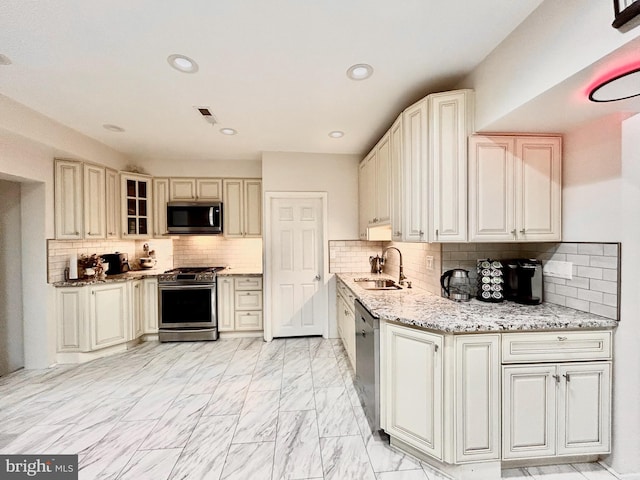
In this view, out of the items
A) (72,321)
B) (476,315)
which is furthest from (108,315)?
(476,315)

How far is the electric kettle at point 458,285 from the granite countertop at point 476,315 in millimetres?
54

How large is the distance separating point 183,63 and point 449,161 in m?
1.94

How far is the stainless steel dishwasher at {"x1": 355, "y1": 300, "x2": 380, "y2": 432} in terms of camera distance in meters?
1.94

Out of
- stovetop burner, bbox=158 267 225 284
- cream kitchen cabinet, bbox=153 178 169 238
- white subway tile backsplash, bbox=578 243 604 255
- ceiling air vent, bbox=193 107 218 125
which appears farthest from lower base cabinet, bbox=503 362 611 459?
cream kitchen cabinet, bbox=153 178 169 238

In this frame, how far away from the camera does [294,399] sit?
2479 mm

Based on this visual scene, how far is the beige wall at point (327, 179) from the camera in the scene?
12.7ft

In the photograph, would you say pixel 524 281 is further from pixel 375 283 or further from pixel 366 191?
pixel 366 191

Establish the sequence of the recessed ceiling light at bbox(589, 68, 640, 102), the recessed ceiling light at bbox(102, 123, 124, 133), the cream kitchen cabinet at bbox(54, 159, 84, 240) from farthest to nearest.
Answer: the cream kitchen cabinet at bbox(54, 159, 84, 240) < the recessed ceiling light at bbox(102, 123, 124, 133) < the recessed ceiling light at bbox(589, 68, 640, 102)

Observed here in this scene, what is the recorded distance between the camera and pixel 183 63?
1.88 meters

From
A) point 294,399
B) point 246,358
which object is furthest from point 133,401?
point 294,399

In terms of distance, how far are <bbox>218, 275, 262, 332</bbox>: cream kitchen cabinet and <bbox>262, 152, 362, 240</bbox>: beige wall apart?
4.33 ft

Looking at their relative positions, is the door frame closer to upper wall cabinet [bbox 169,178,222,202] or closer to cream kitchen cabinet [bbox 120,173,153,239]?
upper wall cabinet [bbox 169,178,222,202]

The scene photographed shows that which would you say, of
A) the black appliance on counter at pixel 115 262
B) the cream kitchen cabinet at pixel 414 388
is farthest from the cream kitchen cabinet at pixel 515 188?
the black appliance on counter at pixel 115 262

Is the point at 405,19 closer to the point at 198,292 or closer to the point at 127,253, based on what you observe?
the point at 198,292
